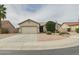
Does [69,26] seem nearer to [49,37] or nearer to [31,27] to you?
[49,37]

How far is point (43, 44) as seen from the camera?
12461 mm

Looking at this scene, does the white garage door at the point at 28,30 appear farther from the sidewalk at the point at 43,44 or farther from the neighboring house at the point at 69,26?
the neighboring house at the point at 69,26

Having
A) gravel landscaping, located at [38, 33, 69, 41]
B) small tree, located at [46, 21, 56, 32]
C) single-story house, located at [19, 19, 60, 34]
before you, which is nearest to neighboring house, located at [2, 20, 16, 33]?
single-story house, located at [19, 19, 60, 34]

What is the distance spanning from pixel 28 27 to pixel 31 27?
0.73ft

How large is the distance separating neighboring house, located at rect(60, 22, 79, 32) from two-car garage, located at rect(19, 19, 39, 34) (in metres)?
1.76

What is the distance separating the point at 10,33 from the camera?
12.7 m

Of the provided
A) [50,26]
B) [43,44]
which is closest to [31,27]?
[43,44]

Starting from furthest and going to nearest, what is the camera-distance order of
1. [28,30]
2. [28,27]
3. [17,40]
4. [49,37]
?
1. [28,27]
2. [28,30]
3. [49,37]
4. [17,40]

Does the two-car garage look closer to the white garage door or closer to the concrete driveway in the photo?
the white garage door

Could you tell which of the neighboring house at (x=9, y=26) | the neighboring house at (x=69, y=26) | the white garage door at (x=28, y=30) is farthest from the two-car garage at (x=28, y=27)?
the neighboring house at (x=69, y=26)

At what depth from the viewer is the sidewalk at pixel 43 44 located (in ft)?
39.2

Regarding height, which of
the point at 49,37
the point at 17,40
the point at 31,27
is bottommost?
the point at 17,40

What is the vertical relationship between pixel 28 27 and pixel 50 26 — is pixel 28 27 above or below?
below
